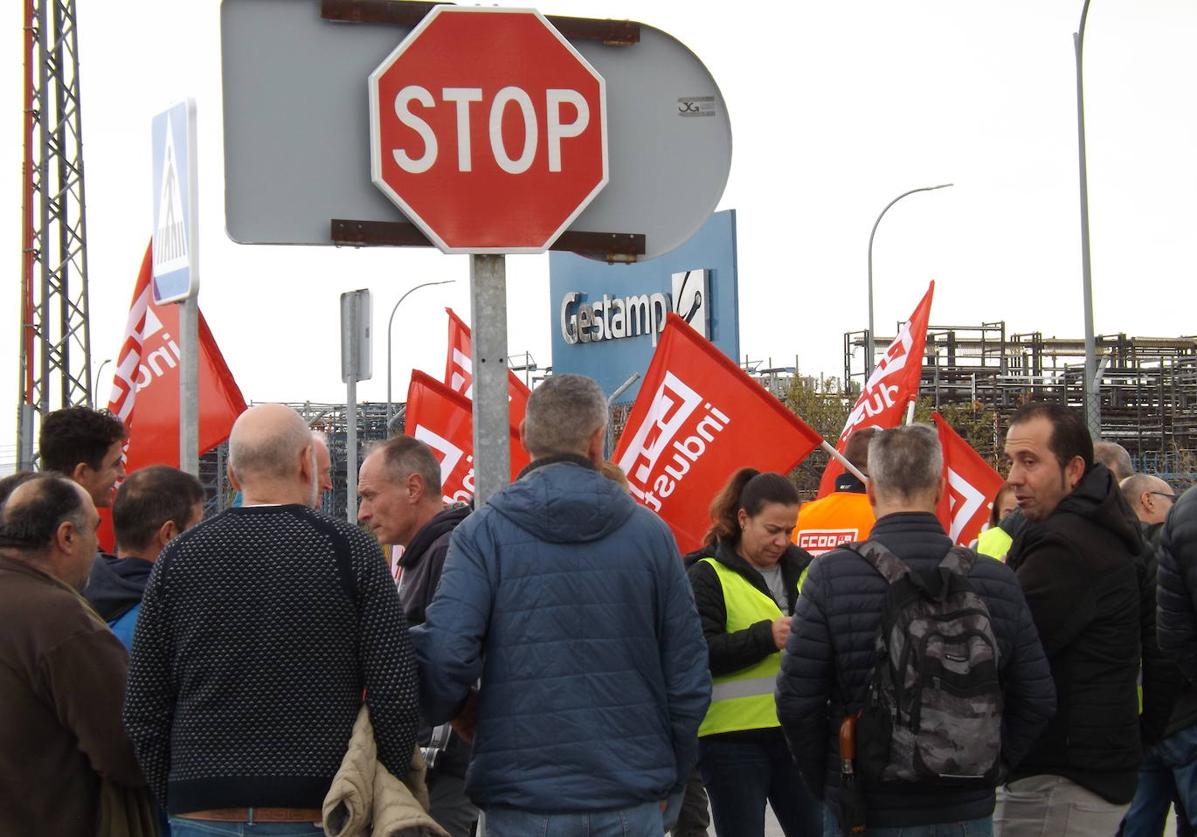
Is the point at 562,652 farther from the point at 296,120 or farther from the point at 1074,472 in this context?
the point at 1074,472

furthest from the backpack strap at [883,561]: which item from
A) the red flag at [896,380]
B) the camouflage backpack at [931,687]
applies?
the red flag at [896,380]

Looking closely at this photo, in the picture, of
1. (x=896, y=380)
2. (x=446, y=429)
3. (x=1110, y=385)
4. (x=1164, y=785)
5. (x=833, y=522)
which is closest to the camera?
(x=1164, y=785)

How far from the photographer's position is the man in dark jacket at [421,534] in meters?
4.60

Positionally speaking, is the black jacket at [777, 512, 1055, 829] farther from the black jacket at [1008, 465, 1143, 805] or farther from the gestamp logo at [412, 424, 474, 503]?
the gestamp logo at [412, 424, 474, 503]

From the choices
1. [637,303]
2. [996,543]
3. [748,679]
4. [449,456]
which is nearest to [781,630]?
[748,679]

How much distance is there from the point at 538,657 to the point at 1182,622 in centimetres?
255

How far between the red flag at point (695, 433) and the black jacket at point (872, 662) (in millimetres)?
3340

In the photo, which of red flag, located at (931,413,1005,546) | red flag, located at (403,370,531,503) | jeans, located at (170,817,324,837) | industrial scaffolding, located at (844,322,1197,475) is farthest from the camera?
industrial scaffolding, located at (844,322,1197,475)

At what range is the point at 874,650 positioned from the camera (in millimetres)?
3943

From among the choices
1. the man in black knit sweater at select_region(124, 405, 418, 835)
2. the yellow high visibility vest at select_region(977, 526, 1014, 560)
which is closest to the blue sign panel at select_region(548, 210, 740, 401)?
the yellow high visibility vest at select_region(977, 526, 1014, 560)

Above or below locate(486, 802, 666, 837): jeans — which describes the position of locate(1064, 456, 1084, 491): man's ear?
above

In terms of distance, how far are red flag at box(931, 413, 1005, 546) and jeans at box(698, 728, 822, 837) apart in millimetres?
4447

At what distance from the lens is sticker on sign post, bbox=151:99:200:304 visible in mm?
5223

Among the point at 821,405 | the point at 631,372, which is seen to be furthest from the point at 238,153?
the point at 821,405
